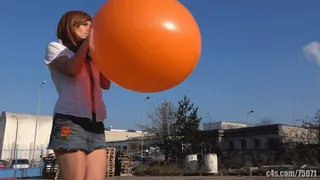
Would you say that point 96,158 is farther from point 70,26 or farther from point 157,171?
point 157,171

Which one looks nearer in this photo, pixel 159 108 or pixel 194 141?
pixel 194 141

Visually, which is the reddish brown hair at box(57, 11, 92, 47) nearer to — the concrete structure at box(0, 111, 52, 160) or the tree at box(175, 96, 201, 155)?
the tree at box(175, 96, 201, 155)

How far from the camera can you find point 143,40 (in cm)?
213

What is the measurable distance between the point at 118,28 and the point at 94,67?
58 centimetres

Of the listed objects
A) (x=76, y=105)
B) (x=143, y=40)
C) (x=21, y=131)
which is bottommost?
(x=76, y=105)

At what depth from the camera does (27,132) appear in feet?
170

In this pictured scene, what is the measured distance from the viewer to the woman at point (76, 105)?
2.34 metres

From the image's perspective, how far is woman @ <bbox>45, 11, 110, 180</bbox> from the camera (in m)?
2.34

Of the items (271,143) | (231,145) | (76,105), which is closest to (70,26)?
(76,105)

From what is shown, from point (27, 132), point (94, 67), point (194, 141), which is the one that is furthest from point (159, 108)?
point (94, 67)

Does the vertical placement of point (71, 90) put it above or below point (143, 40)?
below

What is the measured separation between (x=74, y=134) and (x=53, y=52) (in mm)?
581

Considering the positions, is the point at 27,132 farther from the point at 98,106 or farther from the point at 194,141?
the point at 98,106

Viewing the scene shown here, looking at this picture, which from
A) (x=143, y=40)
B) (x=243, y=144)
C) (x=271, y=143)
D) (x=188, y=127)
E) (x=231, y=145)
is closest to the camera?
(x=143, y=40)
